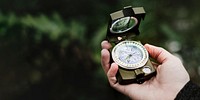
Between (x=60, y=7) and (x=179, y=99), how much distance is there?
688mm

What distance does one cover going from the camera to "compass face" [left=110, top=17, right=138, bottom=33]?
102 cm

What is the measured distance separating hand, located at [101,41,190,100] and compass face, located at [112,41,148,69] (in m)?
0.03

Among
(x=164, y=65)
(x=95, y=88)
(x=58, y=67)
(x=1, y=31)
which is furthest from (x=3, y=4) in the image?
(x=164, y=65)

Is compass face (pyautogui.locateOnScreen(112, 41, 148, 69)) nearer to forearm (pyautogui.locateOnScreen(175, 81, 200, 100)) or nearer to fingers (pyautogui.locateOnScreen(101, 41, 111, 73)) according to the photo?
fingers (pyautogui.locateOnScreen(101, 41, 111, 73))

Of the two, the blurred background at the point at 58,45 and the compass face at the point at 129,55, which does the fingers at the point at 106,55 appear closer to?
the compass face at the point at 129,55

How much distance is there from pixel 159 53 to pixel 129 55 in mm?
101

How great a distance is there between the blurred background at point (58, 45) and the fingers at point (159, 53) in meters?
0.40

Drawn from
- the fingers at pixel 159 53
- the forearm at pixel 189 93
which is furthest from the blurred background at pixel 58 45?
the forearm at pixel 189 93

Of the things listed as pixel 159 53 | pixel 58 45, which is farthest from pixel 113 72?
pixel 58 45

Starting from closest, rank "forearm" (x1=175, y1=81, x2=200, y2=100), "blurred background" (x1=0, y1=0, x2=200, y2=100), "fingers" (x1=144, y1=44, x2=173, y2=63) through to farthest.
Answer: "forearm" (x1=175, y1=81, x2=200, y2=100), "fingers" (x1=144, y1=44, x2=173, y2=63), "blurred background" (x1=0, y1=0, x2=200, y2=100)

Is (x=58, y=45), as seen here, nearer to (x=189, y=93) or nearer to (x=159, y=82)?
(x=159, y=82)

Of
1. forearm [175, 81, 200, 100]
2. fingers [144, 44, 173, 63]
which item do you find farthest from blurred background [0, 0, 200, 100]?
forearm [175, 81, 200, 100]

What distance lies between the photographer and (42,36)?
56.9 inches

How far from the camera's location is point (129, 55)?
41.4 inches
